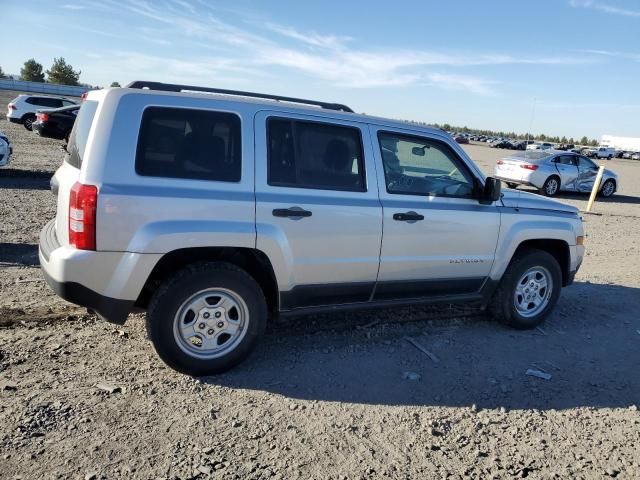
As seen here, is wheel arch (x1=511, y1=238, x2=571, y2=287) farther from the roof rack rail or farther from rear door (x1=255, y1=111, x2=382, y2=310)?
the roof rack rail

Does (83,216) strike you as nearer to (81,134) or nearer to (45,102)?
(81,134)

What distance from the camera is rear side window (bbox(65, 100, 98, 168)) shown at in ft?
12.1

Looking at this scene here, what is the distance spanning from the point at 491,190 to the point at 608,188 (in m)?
17.0

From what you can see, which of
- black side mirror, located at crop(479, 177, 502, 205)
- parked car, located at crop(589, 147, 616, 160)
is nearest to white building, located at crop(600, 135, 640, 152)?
parked car, located at crop(589, 147, 616, 160)

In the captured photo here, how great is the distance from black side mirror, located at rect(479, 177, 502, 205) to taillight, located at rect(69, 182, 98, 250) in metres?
3.21

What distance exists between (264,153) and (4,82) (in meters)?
83.8

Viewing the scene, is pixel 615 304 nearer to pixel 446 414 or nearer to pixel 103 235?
pixel 446 414

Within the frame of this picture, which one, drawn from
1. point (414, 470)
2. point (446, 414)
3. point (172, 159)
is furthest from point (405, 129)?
point (414, 470)

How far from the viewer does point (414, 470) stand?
306cm

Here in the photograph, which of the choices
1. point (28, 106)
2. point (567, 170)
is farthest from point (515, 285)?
point (28, 106)

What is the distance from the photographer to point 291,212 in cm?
392

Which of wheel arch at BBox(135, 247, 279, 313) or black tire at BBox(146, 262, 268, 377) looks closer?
black tire at BBox(146, 262, 268, 377)

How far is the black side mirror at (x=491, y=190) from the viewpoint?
4703 mm

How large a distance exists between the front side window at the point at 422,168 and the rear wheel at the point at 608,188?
16.7 meters
